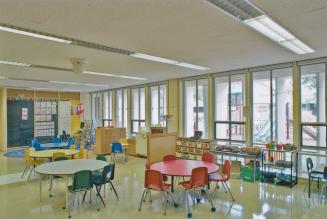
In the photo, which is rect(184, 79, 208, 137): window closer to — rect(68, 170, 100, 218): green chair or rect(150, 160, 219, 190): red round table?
rect(150, 160, 219, 190): red round table

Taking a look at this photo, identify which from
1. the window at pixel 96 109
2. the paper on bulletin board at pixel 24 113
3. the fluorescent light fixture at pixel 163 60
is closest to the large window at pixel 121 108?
the window at pixel 96 109

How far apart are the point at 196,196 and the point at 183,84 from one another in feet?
16.8

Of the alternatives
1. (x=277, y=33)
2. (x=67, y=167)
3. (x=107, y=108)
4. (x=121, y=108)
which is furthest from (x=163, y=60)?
(x=107, y=108)

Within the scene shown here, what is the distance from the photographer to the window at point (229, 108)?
308 inches

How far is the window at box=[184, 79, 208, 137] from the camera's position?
891 centimetres

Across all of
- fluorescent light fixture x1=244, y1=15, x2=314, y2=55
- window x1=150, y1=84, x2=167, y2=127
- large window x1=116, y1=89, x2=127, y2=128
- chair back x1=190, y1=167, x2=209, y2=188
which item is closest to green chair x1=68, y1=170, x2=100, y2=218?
chair back x1=190, y1=167, x2=209, y2=188

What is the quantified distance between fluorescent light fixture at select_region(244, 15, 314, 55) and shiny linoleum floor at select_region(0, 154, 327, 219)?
315 centimetres

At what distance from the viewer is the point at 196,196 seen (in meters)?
5.29

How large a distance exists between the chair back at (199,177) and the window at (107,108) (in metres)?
9.84

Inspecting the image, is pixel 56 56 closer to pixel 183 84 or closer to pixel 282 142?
pixel 183 84

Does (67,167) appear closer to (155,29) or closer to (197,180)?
(197,180)

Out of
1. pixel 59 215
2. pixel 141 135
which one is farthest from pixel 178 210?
pixel 141 135

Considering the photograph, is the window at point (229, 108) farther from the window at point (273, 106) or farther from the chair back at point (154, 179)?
the chair back at point (154, 179)

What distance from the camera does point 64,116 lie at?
14.7 meters
